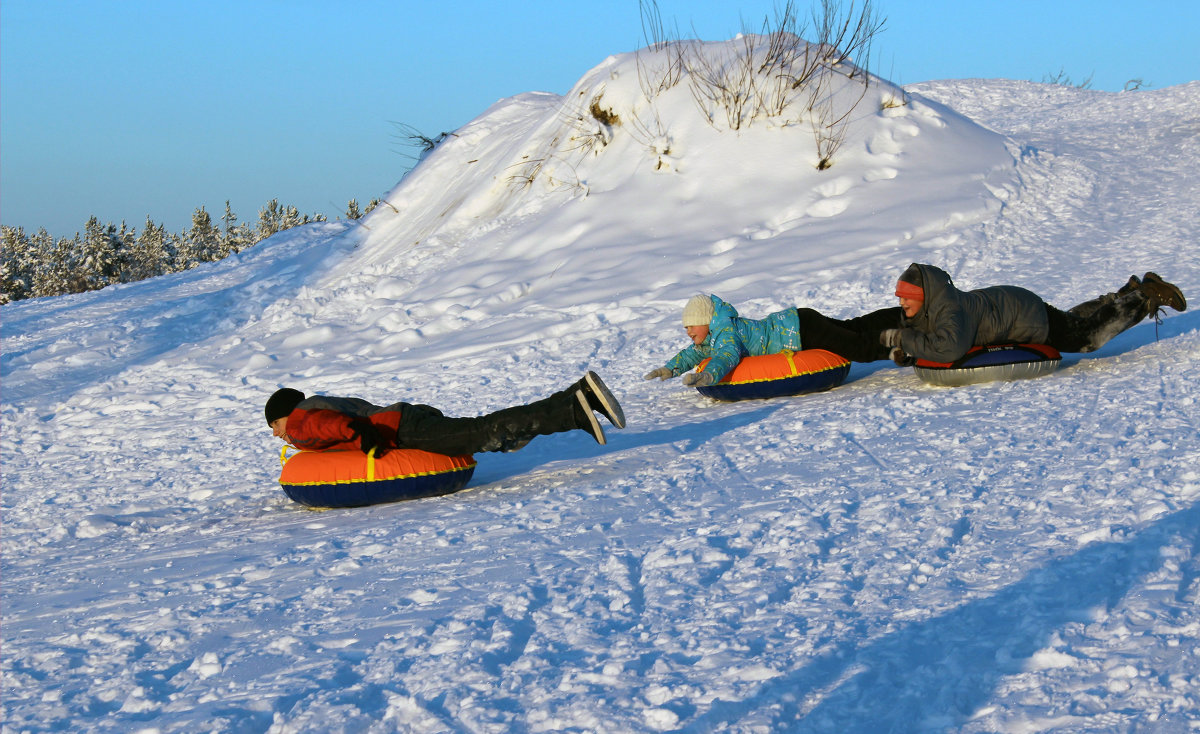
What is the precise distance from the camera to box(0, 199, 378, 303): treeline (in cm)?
6456

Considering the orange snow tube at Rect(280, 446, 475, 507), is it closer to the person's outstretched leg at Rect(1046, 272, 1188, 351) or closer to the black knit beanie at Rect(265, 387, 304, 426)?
the black knit beanie at Rect(265, 387, 304, 426)

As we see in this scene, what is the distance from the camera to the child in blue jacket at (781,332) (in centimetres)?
626

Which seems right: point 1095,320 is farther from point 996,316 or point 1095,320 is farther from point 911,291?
point 911,291

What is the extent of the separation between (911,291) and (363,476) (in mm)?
3300

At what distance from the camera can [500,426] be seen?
484 cm

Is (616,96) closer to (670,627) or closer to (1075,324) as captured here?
(1075,324)

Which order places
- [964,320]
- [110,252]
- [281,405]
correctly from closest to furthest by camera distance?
[281,405] < [964,320] < [110,252]

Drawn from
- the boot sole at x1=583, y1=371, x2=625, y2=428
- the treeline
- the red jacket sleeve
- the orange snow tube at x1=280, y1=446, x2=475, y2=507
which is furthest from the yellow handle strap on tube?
the treeline

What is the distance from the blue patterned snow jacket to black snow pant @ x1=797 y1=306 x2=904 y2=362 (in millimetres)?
76

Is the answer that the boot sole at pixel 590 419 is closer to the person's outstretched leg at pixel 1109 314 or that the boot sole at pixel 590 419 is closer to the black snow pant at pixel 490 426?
the black snow pant at pixel 490 426

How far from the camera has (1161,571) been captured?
3.03m

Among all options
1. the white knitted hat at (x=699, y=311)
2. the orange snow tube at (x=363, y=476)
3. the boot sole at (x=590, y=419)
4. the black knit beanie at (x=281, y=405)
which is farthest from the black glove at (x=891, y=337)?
the black knit beanie at (x=281, y=405)

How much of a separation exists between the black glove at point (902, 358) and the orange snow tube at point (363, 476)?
279 centimetres

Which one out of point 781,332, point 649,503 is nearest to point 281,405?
point 649,503
